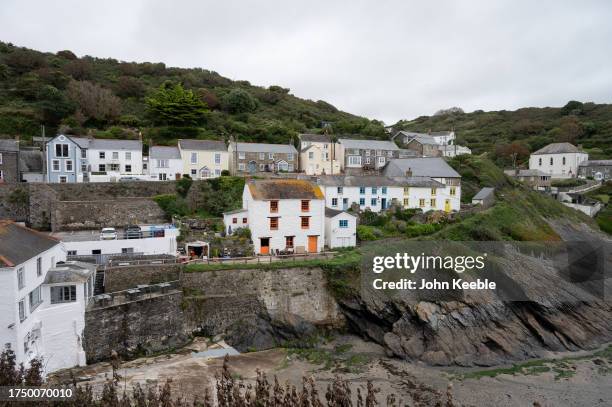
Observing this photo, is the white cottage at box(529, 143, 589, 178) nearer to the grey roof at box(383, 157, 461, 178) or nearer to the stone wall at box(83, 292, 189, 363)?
the grey roof at box(383, 157, 461, 178)

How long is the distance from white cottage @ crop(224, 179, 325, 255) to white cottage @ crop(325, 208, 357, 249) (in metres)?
0.76

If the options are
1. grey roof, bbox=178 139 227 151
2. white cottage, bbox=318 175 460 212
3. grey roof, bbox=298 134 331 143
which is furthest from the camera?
grey roof, bbox=298 134 331 143

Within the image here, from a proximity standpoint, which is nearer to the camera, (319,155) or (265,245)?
(265,245)

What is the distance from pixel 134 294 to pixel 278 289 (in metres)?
7.72

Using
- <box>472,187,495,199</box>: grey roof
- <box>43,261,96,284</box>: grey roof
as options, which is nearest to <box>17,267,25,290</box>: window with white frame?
<box>43,261,96,284</box>: grey roof

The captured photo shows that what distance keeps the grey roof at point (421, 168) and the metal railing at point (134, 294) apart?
2453 centimetres

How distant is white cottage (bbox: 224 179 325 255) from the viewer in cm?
2625

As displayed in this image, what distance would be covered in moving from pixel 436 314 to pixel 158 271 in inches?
605

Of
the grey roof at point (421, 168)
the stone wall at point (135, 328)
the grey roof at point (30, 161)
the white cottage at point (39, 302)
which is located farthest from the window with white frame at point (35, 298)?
the grey roof at point (421, 168)

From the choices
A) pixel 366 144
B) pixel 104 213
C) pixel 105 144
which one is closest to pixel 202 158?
pixel 105 144

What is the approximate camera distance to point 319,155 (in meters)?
42.9

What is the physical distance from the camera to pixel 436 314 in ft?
71.3

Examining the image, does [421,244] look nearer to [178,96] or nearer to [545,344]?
[545,344]

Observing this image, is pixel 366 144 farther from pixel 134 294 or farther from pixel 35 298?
pixel 35 298
